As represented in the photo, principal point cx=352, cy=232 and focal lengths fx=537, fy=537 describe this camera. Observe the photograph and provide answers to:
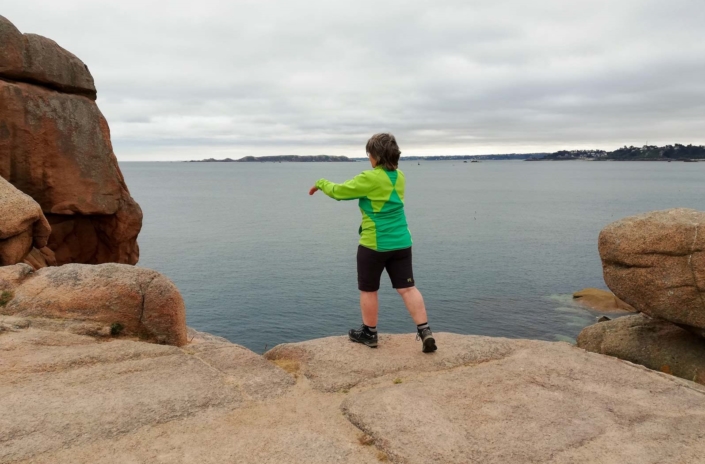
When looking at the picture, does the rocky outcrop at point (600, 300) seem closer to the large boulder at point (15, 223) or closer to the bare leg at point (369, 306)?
the bare leg at point (369, 306)

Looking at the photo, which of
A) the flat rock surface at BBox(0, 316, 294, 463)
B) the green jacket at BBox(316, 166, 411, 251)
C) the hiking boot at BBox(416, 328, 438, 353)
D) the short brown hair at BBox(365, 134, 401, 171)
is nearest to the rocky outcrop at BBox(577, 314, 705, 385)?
the hiking boot at BBox(416, 328, 438, 353)

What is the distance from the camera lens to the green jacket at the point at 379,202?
7000mm

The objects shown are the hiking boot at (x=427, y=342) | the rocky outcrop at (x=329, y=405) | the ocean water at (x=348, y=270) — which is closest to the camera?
the rocky outcrop at (x=329, y=405)

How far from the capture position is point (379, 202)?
7117 mm

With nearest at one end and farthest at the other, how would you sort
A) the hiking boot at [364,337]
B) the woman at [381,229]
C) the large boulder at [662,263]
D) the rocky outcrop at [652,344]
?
the woman at [381,229]
the hiking boot at [364,337]
the large boulder at [662,263]
the rocky outcrop at [652,344]

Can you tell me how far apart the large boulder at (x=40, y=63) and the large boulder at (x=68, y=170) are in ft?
0.97

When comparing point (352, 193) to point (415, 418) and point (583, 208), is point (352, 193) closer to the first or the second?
point (415, 418)

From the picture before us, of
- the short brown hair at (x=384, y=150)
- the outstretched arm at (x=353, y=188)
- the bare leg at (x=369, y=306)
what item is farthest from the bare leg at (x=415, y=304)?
the short brown hair at (x=384, y=150)

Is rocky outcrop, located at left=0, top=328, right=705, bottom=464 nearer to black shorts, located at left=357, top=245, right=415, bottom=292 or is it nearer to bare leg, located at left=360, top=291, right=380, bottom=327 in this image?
bare leg, located at left=360, top=291, right=380, bottom=327

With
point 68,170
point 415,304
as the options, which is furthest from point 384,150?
point 68,170

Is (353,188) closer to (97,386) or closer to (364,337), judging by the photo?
(364,337)

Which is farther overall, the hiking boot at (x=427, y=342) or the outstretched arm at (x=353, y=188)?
the hiking boot at (x=427, y=342)

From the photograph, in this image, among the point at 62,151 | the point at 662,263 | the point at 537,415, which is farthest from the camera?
the point at 62,151

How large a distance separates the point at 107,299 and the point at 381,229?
3.83m
